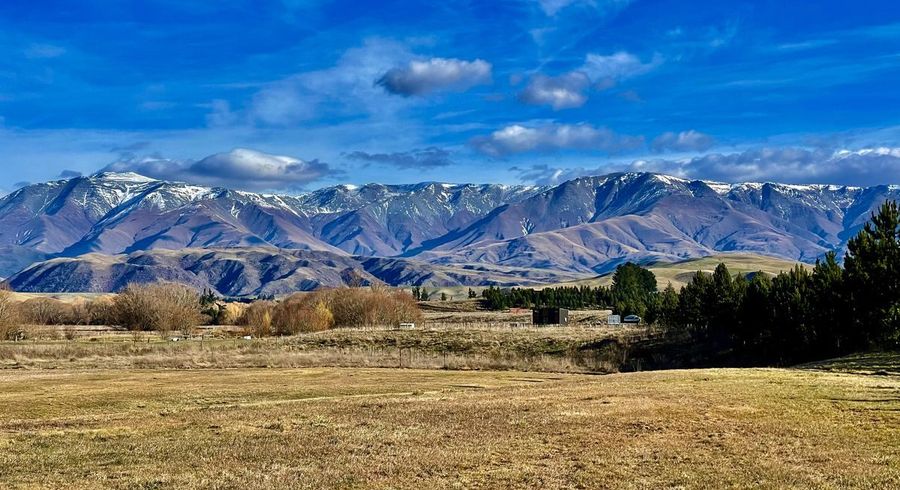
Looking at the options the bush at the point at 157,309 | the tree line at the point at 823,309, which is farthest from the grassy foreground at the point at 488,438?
the bush at the point at 157,309

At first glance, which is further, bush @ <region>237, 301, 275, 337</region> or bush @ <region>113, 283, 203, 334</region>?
bush @ <region>113, 283, 203, 334</region>

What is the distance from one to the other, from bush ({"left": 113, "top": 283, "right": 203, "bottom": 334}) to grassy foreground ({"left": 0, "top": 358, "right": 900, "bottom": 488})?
108315 millimetres

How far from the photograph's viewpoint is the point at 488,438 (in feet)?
84.0

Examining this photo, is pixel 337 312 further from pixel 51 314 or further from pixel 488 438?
pixel 488 438

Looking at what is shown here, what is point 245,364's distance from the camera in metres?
81.8

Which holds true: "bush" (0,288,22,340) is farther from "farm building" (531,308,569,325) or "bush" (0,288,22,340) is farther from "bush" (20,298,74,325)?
"farm building" (531,308,569,325)

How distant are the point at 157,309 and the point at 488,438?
139 metres

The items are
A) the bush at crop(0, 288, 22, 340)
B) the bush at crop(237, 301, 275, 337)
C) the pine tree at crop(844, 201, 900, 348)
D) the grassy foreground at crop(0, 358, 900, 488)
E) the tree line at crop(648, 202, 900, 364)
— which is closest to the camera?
the grassy foreground at crop(0, 358, 900, 488)

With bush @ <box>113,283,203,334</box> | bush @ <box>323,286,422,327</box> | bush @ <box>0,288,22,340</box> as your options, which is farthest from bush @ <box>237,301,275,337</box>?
bush @ <box>0,288,22,340</box>

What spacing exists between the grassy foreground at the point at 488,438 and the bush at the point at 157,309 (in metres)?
108

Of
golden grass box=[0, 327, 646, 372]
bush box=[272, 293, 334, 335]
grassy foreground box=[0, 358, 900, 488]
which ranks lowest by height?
golden grass box=[0, 327, 646, 372]

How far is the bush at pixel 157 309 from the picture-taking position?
150375 millimetres

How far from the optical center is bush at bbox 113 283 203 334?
150 metres

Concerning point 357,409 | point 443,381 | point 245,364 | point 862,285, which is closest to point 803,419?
point 357,409
